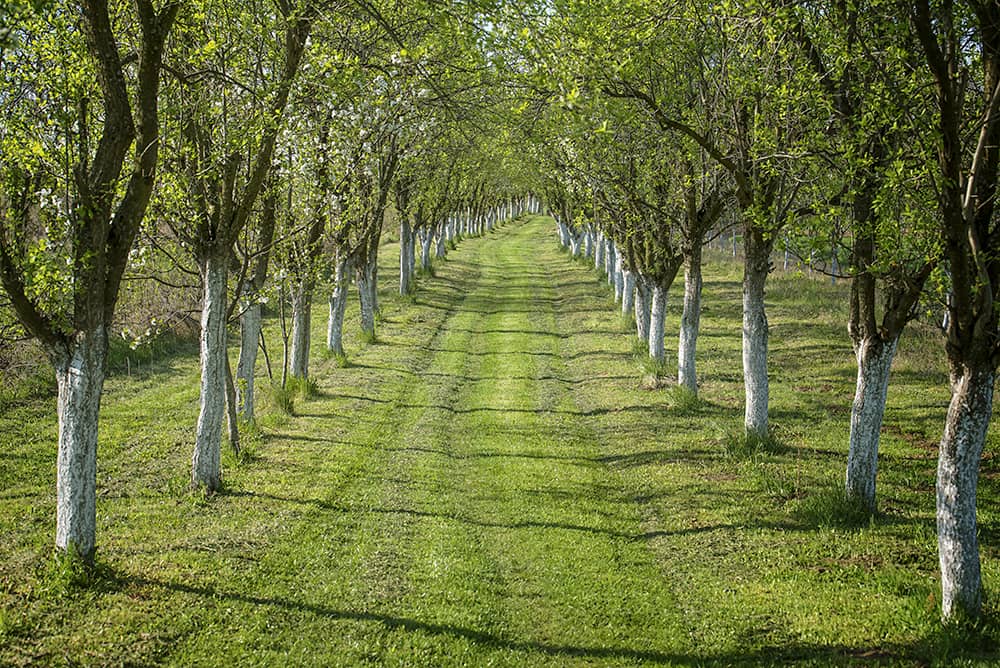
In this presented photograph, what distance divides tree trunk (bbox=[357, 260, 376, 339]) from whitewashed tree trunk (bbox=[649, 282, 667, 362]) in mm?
10758

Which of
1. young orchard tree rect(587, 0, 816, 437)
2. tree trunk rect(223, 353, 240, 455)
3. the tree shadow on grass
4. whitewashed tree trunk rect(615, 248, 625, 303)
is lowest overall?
the tree shadow on grass

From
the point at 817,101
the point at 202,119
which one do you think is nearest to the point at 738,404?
the point at 817,101

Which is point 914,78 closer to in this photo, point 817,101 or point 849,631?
point 817,101

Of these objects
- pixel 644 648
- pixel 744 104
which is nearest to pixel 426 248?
pixel 744 104

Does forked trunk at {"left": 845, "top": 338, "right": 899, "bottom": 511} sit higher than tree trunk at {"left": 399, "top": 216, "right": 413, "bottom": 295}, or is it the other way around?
tree trunk at {"left": 399, "top": 216, "right": 413, "bottom": 295}

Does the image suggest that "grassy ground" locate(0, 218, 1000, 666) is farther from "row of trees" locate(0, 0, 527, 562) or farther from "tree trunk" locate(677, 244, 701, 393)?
"row of trees" locate(0, 0, 527, 562)

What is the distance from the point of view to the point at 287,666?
7457mm

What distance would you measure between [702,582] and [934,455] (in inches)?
307

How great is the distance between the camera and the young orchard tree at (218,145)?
37.4 feet

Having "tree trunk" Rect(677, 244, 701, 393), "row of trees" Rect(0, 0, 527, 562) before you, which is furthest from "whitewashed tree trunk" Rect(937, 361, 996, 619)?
"tree trunk" Rect(677, 244, 701, 393)

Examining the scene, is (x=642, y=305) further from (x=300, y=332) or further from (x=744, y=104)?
(x=744, y=104)

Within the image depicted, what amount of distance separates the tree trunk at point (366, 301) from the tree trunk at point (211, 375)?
15674mm

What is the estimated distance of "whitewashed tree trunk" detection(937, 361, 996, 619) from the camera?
315 inches

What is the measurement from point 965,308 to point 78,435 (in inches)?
384
